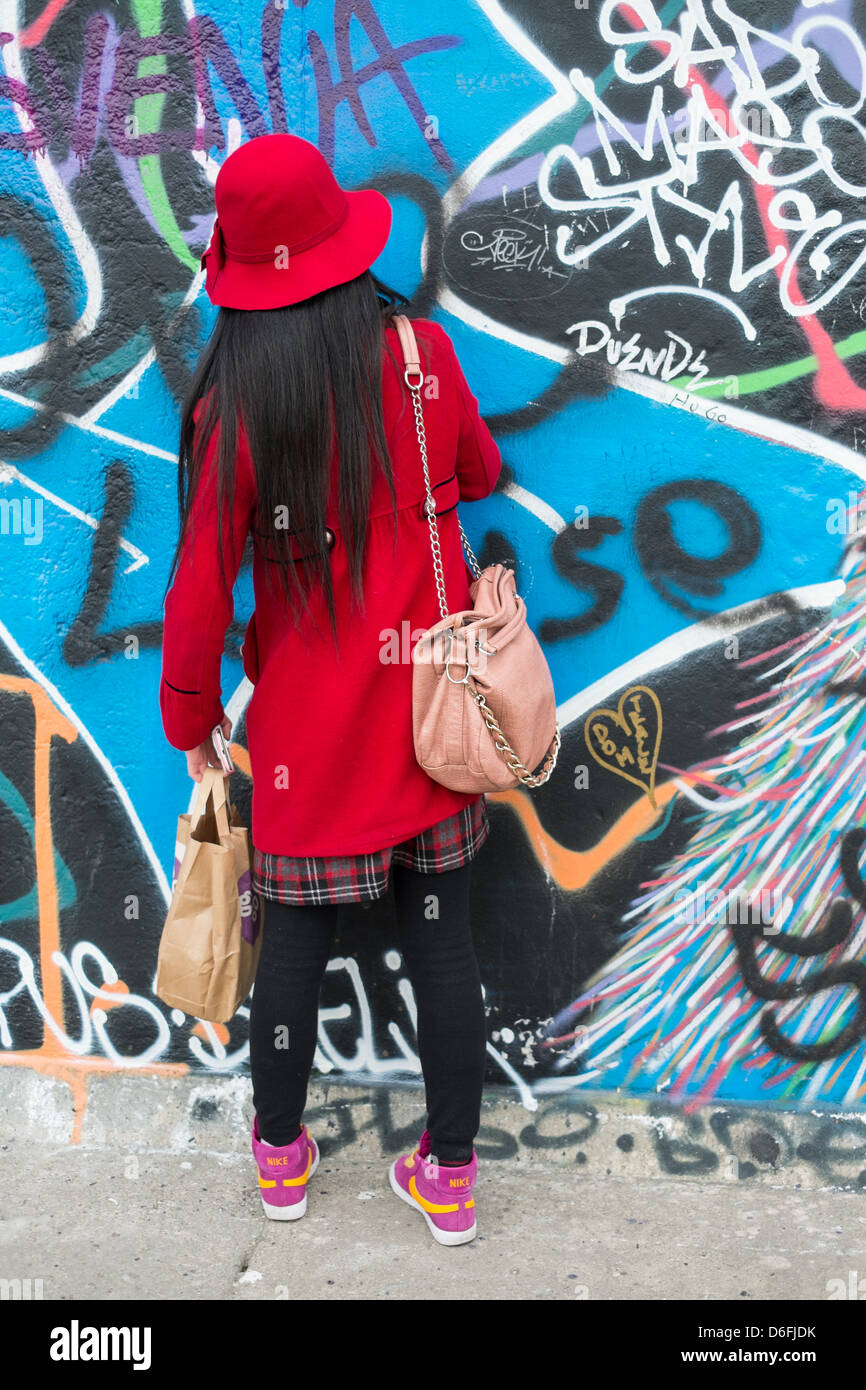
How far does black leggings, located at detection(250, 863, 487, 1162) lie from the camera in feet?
8.37

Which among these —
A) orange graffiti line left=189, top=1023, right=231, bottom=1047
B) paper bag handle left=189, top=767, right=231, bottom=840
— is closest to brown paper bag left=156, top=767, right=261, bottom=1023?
paper bag handle left=189, top=767, right=231, bottom=840

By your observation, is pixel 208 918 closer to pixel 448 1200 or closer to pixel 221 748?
pixel 221 748

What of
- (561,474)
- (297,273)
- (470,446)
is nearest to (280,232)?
(297,273)

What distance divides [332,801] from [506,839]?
578mm

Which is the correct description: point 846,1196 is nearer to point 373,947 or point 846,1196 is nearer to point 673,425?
point 373,947

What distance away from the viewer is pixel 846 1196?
279cm

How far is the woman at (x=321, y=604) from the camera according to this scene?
220 cm

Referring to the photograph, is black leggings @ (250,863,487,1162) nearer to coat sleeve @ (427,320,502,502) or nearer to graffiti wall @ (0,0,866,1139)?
graffiti wall @ (0,0,866,1139)

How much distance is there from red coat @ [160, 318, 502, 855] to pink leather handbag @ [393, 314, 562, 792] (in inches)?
1.6

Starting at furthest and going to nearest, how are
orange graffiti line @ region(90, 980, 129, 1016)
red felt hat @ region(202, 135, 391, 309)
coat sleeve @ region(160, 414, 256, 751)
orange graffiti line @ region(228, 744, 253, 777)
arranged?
orange graffiti line @ region(90, 980, 129, 1016) < orange graffiti line @ region(228, 744, 253, 777) < coat sleeve @ region(160, 414, 256, 751) < red felt hat @ region(202, 135, 391, 309)

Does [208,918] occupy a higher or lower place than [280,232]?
lower

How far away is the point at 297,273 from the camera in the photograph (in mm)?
2193

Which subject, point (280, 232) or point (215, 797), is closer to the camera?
point (280, 232)

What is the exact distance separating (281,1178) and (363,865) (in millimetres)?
736
